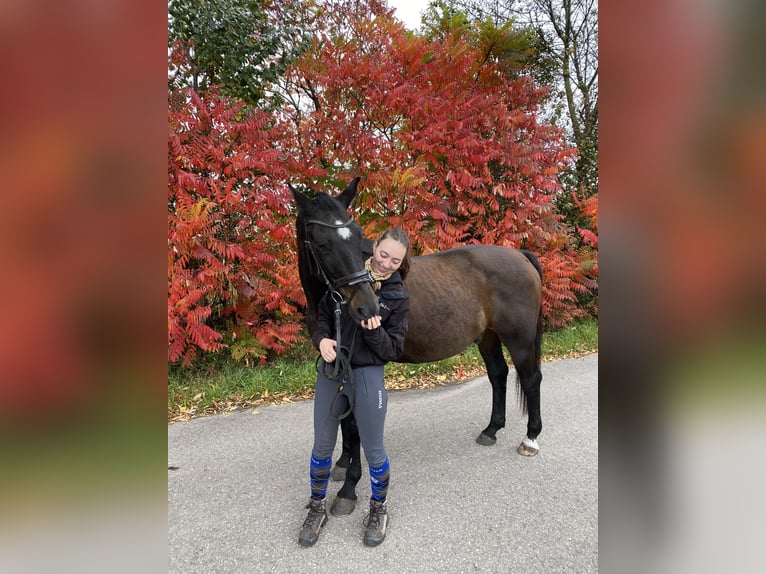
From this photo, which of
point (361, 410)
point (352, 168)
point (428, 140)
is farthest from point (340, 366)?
point (428, 140)

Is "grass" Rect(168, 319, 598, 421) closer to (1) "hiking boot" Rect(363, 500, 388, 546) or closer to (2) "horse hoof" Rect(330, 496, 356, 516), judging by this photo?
(2) "horse hoof" Rect(330, 496, 356, 516)

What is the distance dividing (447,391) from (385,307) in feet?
9.68

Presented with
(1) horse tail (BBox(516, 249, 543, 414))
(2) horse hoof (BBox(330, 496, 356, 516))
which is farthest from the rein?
(1) horse tail (BBox(516, 249, 543, 414))

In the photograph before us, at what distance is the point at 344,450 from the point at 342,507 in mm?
429

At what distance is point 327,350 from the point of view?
200cm

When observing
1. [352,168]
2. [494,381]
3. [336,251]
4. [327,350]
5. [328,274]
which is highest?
[352,168]

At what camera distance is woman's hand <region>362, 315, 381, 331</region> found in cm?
186

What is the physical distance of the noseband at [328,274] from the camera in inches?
74.7

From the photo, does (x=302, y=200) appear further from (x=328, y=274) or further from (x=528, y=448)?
(x=528, y=448)

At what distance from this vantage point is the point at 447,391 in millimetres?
4660

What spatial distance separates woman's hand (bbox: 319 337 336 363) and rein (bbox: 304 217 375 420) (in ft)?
0.08

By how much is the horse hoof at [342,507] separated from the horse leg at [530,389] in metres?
1.51
